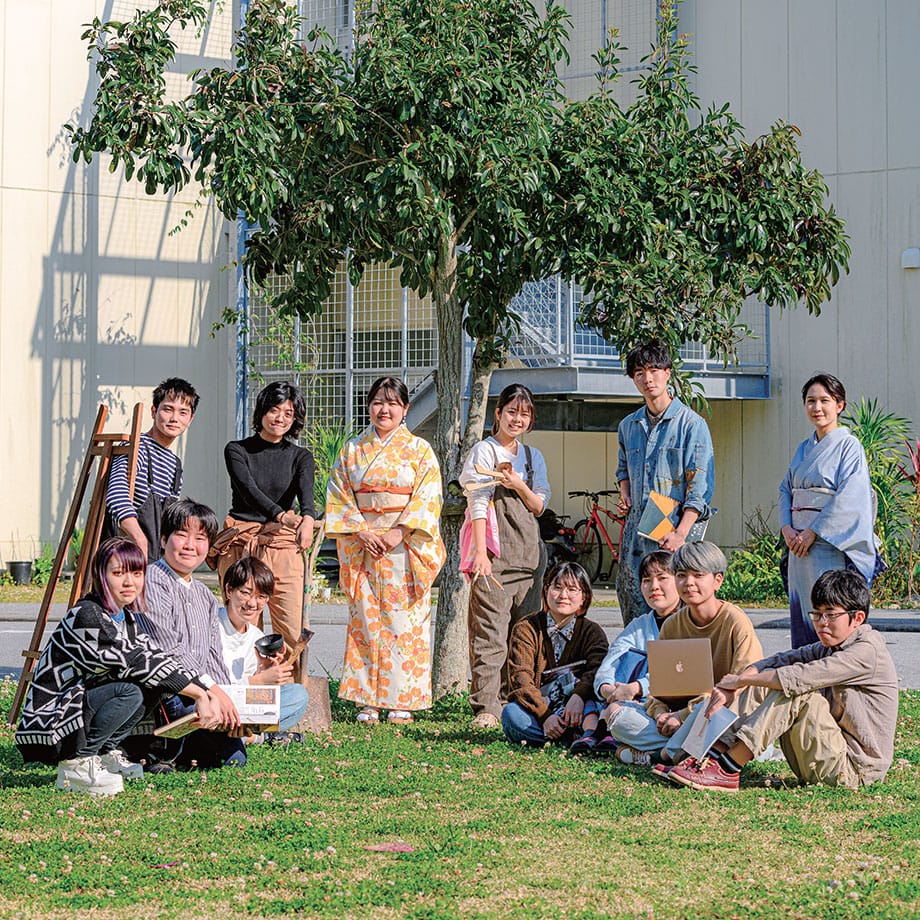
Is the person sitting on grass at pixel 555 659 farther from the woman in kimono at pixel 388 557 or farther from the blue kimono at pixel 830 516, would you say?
the blue kimono at pixel 830 516

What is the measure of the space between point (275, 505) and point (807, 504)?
8.44 ft

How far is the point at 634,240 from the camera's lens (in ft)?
25.6

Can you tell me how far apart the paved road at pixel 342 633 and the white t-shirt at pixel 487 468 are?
2.55 m

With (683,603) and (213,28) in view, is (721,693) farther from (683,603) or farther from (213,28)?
(213,28)

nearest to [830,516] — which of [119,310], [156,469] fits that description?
[156,469]

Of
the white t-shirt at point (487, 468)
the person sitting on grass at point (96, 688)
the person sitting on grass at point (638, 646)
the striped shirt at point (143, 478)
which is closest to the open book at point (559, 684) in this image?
the person sitting on grass at point (638, 646)

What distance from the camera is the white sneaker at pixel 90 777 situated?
18.0 ft

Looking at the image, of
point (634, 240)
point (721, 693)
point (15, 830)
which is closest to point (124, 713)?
point (15, 830)

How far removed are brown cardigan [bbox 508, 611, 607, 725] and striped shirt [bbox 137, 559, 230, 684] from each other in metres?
1.33

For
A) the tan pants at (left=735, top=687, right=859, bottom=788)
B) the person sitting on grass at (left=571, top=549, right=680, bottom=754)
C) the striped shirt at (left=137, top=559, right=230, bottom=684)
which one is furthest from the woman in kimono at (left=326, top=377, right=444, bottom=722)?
the tan pants at (left=735, top=687, right=859, bottom=788)

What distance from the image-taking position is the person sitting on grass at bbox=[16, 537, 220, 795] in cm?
546

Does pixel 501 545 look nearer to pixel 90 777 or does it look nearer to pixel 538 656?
pixel 538 656

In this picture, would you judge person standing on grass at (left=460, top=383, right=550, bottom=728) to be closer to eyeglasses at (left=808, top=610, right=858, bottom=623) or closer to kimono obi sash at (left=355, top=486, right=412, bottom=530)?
kimono obi sash at (left=355, top=486, right=412, bottom=530)

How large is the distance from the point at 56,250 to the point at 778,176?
1156cm
